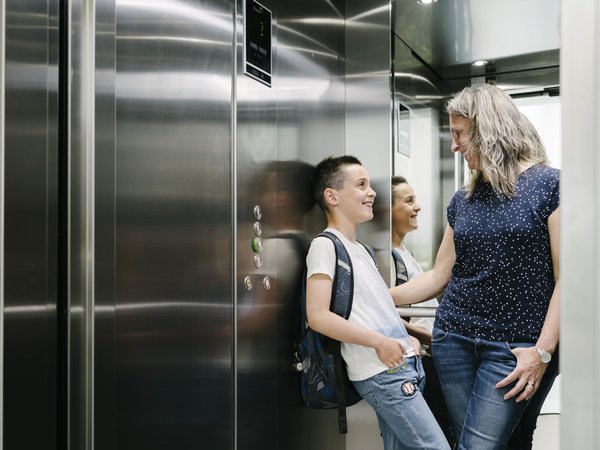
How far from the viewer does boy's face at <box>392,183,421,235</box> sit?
2.68m

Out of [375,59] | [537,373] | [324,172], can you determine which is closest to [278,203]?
[324,172]

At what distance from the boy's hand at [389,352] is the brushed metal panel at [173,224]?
19.0 inches

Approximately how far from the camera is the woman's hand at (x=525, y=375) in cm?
164

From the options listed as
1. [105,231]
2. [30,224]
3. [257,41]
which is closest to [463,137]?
[257,41]

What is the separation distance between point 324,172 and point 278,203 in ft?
0.94

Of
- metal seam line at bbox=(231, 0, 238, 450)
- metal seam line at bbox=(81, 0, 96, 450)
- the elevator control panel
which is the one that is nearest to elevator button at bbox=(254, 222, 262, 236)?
the elevator control panel

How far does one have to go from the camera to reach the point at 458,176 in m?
2.74

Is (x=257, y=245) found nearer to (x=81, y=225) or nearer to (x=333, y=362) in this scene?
(x=333, y=362)

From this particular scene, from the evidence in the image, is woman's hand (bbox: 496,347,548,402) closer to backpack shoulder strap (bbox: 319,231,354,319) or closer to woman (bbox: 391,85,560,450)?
woman (bbox: 391,85,560,450)

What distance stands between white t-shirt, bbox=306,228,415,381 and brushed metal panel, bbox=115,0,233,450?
13.9 inches

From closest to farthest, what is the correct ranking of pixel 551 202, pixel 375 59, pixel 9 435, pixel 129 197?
pixel 9 435 < pixel 129 197 < pixel 551 202 < pixel 375 59

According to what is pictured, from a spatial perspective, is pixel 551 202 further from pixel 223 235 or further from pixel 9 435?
pixel 9 435

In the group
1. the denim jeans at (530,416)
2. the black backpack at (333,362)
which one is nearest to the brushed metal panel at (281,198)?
the black backpack at (333,362)

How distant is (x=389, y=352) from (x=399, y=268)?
0.70 metres
